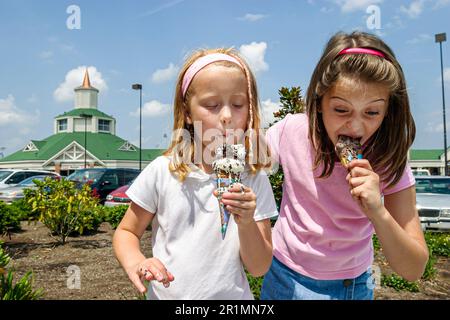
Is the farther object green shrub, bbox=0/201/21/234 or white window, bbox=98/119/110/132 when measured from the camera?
white window, bbox=98/119/110/132

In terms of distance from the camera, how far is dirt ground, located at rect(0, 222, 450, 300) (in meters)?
4.76

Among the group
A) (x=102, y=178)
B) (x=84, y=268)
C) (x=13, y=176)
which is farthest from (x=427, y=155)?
(x=84, y=268)

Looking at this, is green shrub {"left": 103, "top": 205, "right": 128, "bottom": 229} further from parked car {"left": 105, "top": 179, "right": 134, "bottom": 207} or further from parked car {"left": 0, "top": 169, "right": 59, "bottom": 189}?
parked car {"left": 0, "top": 169, "right": 59, "bottom": 189}

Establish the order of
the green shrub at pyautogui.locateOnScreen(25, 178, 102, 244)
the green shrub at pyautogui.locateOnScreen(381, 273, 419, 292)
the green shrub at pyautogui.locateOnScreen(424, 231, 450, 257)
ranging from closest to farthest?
1. the green shrub at pyautogui.locateOnScreen(381, 273, 419, 292)
2. the green shrub at pyautogui.locateOnScreen(424, 231, 450, 257)
3. the green shrub at pyautogui.locateOnScreen(25, 178, 102, 244)

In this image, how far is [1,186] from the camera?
13594mm

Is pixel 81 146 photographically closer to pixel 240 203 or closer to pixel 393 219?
pixel 240 203

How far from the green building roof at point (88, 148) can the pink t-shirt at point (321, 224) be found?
52646mm

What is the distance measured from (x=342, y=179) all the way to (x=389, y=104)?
349 mm

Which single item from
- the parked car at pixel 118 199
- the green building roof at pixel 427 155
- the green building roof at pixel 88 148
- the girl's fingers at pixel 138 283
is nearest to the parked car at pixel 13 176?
the parked car at pixel 118 199

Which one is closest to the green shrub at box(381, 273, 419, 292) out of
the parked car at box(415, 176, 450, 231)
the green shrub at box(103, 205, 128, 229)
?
the parked car at box(415, 176, 450, 231)

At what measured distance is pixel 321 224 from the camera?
163 centimetres

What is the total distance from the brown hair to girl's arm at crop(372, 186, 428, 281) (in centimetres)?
9
